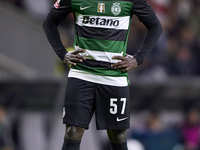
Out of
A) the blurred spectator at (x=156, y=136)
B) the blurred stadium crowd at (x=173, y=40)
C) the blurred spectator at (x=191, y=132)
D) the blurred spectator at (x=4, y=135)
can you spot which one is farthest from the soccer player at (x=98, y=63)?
the blurred stadium crowd at (x=173, y=40)

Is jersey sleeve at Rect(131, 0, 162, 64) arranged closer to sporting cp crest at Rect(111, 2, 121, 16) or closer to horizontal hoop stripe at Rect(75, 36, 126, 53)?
sporting cp crest at Rect(111, 2, 121, 16)

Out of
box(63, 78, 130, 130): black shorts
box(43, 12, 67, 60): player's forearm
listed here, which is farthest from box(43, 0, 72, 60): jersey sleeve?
box(63, 78, 130, 130): black shorts

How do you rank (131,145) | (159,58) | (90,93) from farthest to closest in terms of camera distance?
(159,58) < (131,145) < (90,93)

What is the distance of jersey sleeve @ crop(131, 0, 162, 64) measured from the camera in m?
5.28

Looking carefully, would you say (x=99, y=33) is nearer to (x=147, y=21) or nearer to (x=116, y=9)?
(x=116, y=9)

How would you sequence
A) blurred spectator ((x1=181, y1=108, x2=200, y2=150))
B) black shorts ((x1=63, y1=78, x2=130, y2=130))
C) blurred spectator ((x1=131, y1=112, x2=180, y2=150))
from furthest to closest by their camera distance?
1. blurred spectator ((x1=181, y1=108, x2=200, y2=150))
2. blurred spectator ((x1=131, y1=112, x2=180, y2=150))
3. black shorts ((x1=63, y1=78, x2=130, y2=130))

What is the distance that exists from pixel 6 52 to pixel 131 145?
4845mm

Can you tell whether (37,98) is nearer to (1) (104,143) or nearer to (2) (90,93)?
(1) (104,143)

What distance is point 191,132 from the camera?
34.3 feet

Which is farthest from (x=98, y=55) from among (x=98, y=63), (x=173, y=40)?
(x=173, y=40)

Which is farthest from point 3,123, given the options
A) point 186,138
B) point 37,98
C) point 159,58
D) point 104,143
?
point 159,58

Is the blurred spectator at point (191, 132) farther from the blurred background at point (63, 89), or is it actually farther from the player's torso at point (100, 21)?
the player's torso at point (100, 21)

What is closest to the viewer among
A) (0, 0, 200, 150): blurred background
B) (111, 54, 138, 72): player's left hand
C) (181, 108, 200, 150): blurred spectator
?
(111, 54, 138, 72): player's left hand

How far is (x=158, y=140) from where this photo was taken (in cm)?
1027
